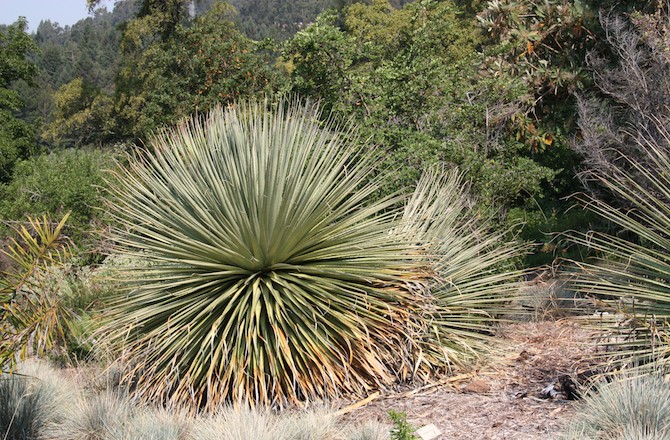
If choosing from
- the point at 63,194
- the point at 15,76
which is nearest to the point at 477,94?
the point at 63,194

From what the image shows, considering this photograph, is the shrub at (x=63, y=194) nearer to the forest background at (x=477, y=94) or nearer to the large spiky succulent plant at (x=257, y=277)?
the forest background at (x=477, y=94)

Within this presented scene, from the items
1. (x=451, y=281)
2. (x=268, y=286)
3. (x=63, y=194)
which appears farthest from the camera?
(x=63, y=194)

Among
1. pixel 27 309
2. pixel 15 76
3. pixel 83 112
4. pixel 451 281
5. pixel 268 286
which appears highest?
pixel 15 76

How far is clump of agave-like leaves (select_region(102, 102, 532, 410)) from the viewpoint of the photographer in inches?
248

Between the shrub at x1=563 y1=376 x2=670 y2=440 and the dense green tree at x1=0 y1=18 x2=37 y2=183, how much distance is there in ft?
82.4

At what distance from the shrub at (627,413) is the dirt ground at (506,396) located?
0.86ft

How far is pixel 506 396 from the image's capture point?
6.05 m

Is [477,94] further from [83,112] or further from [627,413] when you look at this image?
[83,112]

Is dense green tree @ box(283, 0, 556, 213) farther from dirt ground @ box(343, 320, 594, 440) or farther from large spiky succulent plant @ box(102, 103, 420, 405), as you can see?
dirt ground @ box(343, 320, 594, 440)

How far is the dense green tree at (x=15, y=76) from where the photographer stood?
28.0 metres

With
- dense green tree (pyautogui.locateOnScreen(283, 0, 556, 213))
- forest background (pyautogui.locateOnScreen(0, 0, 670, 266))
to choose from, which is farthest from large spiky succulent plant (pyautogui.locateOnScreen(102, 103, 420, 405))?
dense green tree (pyautogui.locateOnScreen(283, 0, 556, 213))

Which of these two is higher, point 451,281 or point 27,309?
point 27,309

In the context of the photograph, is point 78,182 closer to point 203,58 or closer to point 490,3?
point 203,58

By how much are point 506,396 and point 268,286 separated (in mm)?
2070
